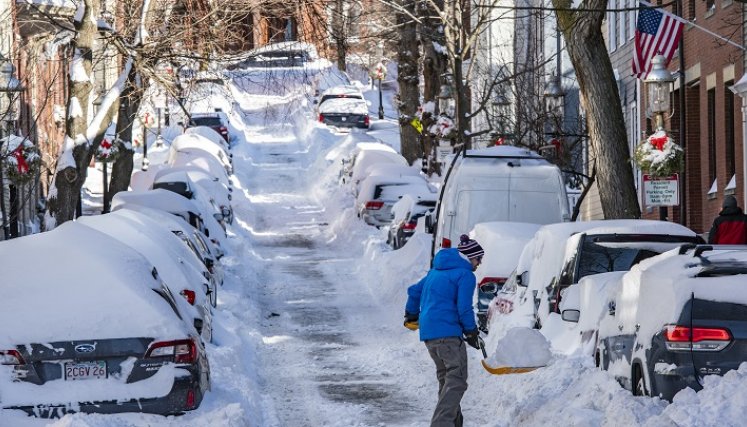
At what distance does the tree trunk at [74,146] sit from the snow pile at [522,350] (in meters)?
11.2

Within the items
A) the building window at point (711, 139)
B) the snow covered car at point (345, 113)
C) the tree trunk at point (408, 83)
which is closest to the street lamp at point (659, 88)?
the building window at point (711, 139)

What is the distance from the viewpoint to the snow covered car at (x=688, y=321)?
9.20m

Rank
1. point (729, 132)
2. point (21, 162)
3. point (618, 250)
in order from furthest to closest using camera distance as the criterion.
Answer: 1. point (729, 132)
2. point (21, 162)
3. point (618, 250)

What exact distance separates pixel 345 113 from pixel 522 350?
2481 inches

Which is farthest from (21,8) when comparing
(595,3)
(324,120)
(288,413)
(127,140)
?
(324,120)

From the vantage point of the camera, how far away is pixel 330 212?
46.0m

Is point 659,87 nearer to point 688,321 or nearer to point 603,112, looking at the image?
point 603,112

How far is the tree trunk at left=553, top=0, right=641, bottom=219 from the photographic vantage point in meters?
21.7

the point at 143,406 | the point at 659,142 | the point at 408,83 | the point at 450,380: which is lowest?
the point at 450,380

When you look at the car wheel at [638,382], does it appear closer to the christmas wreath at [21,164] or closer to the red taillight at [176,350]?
the red taillight at [176,350]

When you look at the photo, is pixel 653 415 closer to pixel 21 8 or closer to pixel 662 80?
pixel 662 80

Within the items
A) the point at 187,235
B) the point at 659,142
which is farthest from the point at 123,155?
the point at 659,142

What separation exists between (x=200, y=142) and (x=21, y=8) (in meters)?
24.4

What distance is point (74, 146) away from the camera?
22406 mm
